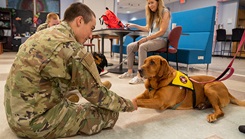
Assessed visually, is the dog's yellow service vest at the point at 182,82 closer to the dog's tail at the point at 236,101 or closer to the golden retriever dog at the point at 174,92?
the golden retriever dog at the point at 174,92

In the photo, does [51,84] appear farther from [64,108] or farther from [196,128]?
[196,128]

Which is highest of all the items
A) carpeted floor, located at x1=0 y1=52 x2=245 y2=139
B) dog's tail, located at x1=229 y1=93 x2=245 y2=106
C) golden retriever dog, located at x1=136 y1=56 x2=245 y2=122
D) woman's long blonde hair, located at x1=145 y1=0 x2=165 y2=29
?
woman's long blonde hair, located at x1=145 y1=0 x2=165 y2=29

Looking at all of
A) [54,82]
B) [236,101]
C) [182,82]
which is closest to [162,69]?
[182,82]

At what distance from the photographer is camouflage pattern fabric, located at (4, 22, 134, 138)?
977 millimetres

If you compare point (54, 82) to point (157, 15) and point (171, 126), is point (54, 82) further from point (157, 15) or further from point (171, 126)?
point (157, 15)

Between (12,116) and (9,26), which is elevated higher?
(9,26)

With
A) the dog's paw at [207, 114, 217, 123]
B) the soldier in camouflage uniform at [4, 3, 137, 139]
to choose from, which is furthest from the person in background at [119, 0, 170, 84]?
the soldier in camouflage uniform at [4, 3, 137, 139]

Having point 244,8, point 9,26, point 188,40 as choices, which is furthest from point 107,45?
point 244,8

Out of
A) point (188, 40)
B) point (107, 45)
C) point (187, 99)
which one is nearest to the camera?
point (187, 99)

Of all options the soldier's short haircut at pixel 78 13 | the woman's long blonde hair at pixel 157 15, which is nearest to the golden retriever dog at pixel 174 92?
the soldier's short haircut at pixel 78 13

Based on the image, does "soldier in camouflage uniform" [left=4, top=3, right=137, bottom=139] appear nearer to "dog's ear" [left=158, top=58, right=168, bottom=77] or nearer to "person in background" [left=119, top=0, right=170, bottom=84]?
"dog's ear" [left=158, top=58, right=168, bottom=77]

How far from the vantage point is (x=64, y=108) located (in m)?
1.13

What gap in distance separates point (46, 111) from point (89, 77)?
1.07 feet

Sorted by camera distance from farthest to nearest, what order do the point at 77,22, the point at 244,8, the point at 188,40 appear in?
the point at 244,8
the point at 188,40
the point at 77,22
